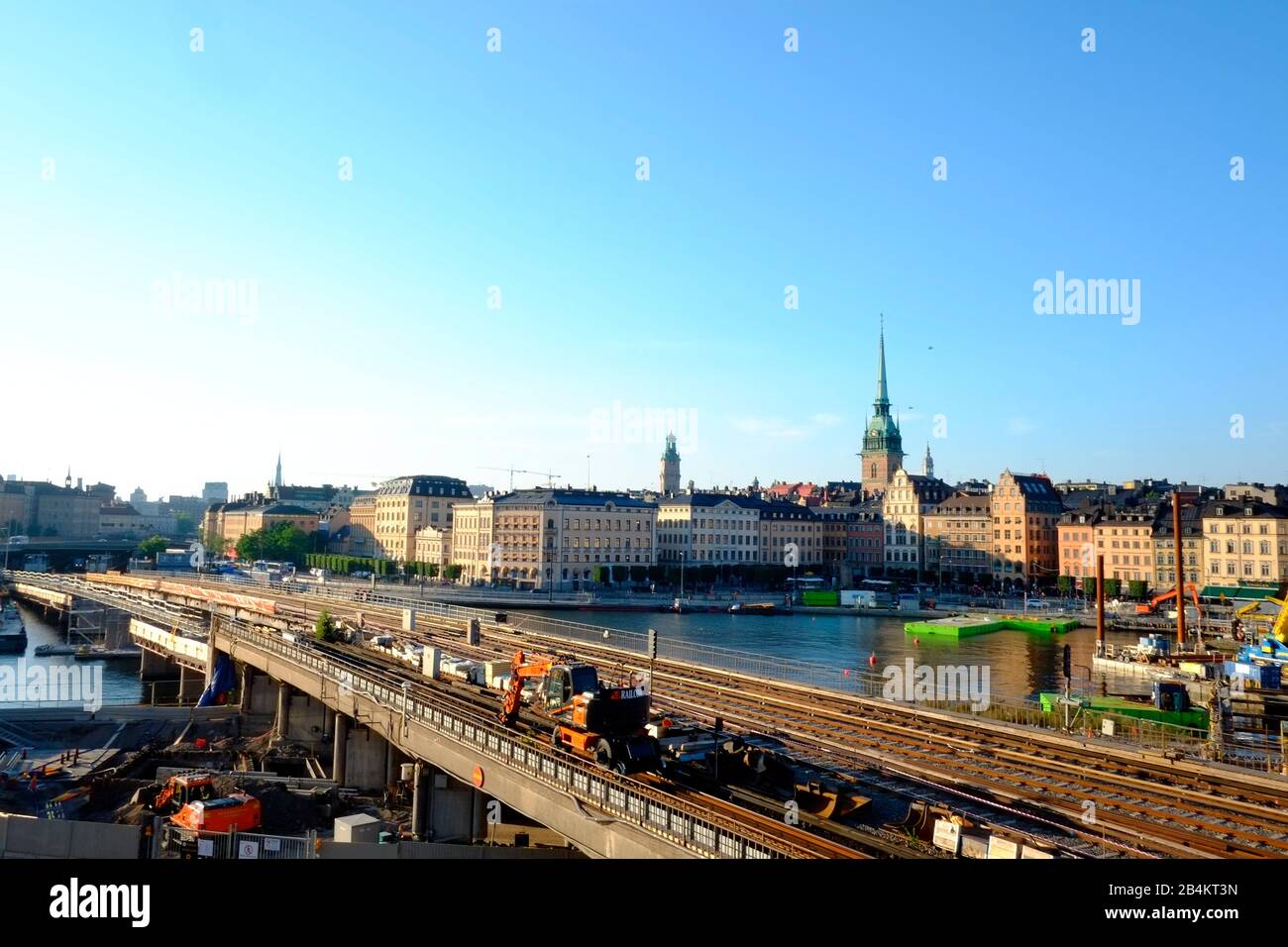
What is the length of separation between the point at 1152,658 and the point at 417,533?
93546mm

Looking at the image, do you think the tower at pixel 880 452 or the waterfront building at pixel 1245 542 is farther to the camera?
the tower at pixel 880 452

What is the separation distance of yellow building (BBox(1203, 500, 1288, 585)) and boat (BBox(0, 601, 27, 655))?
309 feet

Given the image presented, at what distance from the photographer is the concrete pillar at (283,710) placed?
35656 mm

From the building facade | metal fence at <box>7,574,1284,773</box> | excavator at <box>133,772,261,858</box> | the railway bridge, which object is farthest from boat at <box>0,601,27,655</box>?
the building facade

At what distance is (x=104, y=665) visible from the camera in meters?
56.9

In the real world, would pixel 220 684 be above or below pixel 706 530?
below

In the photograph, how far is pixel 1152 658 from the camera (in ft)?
161

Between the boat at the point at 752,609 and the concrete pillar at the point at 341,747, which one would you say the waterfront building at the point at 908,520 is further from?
the concrete pillar at the point at 341,747

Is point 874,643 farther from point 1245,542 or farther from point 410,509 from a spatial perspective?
point 410,509

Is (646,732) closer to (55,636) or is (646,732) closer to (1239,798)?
(1239,798)

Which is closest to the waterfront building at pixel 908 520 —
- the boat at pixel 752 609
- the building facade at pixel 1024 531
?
the building facade at pixel 1024 531

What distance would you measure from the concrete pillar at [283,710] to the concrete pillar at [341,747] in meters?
8.56

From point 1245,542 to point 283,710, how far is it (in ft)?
259

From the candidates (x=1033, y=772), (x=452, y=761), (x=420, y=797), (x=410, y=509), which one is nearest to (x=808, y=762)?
(x=1033, y=772)
